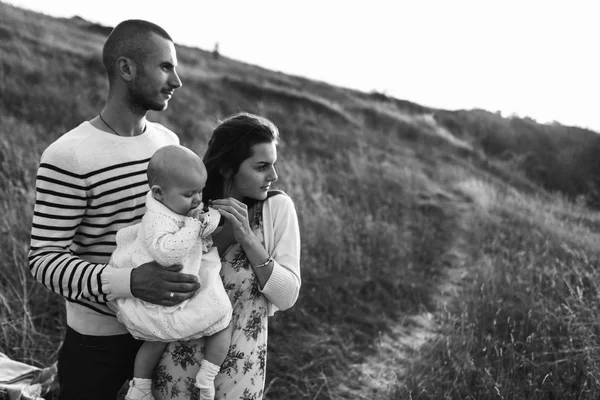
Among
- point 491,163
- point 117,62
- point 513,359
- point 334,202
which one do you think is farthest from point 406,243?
point 491,163

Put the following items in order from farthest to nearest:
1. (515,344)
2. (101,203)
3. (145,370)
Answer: (515,344), (101,203), (145,370)

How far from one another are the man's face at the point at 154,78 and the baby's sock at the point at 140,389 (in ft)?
4.02

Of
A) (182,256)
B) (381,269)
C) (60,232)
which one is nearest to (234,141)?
(182,256)

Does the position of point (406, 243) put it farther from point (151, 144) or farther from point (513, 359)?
point (151, 144)

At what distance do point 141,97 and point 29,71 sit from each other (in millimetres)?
10308

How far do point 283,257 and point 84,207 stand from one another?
3.00 feet

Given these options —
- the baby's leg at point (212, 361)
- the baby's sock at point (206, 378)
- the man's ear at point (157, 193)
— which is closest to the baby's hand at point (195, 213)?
the man's ear at point (157, 193)

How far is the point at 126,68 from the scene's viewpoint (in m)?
2.28

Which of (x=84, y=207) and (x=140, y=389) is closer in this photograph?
(x=140, y=389)

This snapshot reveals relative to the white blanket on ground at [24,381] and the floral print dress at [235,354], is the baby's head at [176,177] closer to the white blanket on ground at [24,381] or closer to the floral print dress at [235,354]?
the floral print dress at [235,354]

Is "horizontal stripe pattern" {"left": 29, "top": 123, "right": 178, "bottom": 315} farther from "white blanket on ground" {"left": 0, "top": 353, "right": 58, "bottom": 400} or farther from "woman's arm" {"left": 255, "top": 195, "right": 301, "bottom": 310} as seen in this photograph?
"white blanket on ground" {"left": 0, "top": 353, "right": 58, "bottom": 400}

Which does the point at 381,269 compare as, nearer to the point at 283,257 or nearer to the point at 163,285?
the point at 283,257

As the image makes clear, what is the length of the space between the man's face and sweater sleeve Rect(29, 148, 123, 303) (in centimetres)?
43

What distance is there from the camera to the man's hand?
1899 millimetres
